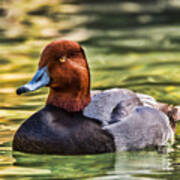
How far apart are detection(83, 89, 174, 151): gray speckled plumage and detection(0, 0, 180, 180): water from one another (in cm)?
17

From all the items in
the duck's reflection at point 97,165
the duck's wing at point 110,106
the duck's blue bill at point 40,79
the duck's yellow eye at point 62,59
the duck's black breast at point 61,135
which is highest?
the duck's yellow eye at point 62,59

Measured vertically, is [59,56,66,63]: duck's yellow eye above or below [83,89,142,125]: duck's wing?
above

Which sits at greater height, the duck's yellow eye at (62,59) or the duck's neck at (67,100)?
the duck's yellow eye at (62,59)

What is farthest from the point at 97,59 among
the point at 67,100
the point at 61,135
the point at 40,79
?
the point at 61,135

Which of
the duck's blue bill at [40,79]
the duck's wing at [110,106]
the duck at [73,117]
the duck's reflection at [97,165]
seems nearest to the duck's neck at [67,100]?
the duck at [73,117]

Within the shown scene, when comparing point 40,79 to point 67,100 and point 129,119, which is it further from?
point 129,119

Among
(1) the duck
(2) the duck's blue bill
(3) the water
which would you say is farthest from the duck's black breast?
(2) the duck's blue bill

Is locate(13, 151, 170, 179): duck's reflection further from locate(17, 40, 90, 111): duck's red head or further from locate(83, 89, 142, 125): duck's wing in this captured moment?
locate(17, 40, 90, 111): duck's red head

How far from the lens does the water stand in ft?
25.1

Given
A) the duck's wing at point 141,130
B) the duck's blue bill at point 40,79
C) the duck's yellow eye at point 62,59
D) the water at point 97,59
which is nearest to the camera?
the water at point 97,59

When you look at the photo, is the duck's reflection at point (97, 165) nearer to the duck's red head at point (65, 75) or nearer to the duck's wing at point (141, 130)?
the duck's wing at point (141, 130)

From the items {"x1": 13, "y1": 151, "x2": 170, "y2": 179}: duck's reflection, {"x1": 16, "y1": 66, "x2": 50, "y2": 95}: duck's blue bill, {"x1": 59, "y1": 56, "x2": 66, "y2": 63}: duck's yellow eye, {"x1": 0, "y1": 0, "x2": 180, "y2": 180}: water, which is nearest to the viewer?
{"x1": 13, "y1": 151, "x2": 170, "y2": 179}: duck's reflection

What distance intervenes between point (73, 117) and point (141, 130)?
0.87 meters

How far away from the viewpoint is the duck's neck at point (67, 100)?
8109 millimetres
